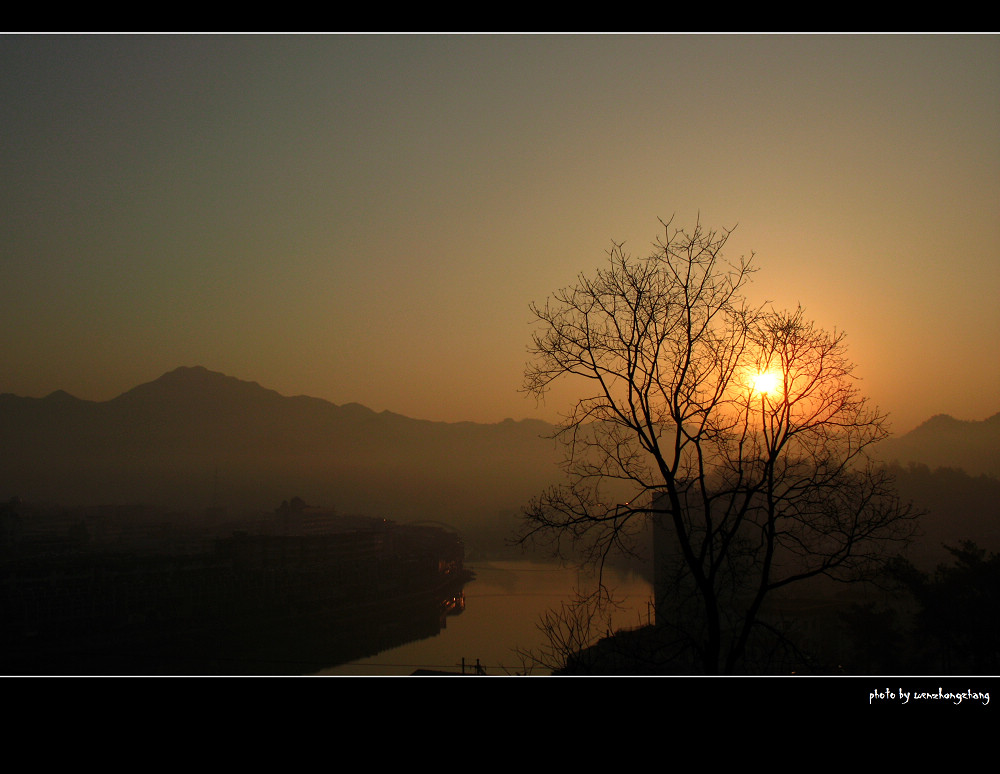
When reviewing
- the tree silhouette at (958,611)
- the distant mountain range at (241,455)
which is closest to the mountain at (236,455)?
the distant mountain range at (241,455)

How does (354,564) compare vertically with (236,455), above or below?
below

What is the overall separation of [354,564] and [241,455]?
2794cm

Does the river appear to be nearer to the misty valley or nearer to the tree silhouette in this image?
the misty valley

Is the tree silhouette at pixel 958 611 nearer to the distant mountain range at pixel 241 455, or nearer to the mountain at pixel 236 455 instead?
the distant mountain range at pixel 241 455

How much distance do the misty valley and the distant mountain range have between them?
189 mm

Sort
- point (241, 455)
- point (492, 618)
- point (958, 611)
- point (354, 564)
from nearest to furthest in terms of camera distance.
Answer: point (958, 611)
point (492, 618)
point (354, 564)
point (241, 455)

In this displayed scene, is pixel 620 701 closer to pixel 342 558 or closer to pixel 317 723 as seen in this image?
pixel 317 723

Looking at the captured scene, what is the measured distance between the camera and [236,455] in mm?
48312

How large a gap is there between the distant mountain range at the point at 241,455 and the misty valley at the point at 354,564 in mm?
189

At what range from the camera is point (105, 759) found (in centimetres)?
168

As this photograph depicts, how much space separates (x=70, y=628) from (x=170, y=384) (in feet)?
168

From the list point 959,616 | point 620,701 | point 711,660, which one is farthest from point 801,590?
point 620,701

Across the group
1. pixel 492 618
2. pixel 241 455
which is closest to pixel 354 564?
pixel 492 618

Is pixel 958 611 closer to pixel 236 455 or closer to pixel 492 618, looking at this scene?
pixel 492 618
